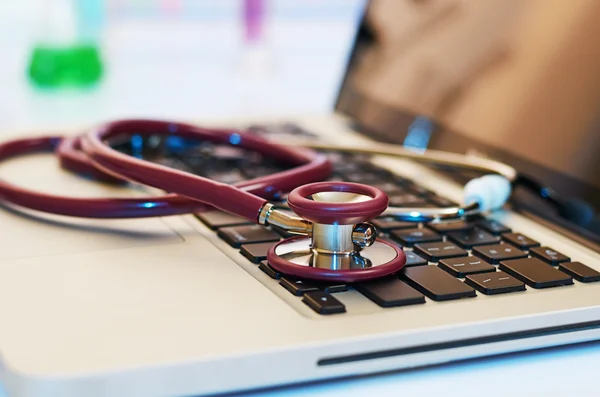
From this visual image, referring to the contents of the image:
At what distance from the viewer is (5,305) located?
0.41m

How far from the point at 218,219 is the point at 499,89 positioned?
25cm

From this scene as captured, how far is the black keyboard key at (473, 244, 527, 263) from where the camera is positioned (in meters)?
0.48

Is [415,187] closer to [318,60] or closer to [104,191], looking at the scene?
[104,191]

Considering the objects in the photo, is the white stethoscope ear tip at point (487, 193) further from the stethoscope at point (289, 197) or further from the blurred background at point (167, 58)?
the blurred background at point (167, 58)

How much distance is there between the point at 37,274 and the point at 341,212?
16cm

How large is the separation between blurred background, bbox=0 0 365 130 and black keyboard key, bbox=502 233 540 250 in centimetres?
50

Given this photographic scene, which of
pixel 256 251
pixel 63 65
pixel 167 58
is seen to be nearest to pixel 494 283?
pixel 256 251

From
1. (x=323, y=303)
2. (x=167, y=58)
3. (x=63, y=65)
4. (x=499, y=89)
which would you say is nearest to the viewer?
(x=323, y=303)

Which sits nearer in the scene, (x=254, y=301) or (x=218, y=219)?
(x=254, y=301)

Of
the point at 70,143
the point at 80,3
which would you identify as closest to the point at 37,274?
the point at 70,143

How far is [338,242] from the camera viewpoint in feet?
1.49

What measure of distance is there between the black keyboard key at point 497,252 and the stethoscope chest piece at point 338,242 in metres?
0.05

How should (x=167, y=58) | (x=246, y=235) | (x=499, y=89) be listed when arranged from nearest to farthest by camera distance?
(x=246, y=235) < (x=499, y=89) < (x=167, y=58)

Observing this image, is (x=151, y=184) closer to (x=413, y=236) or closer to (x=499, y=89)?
(x=413, y=236)
